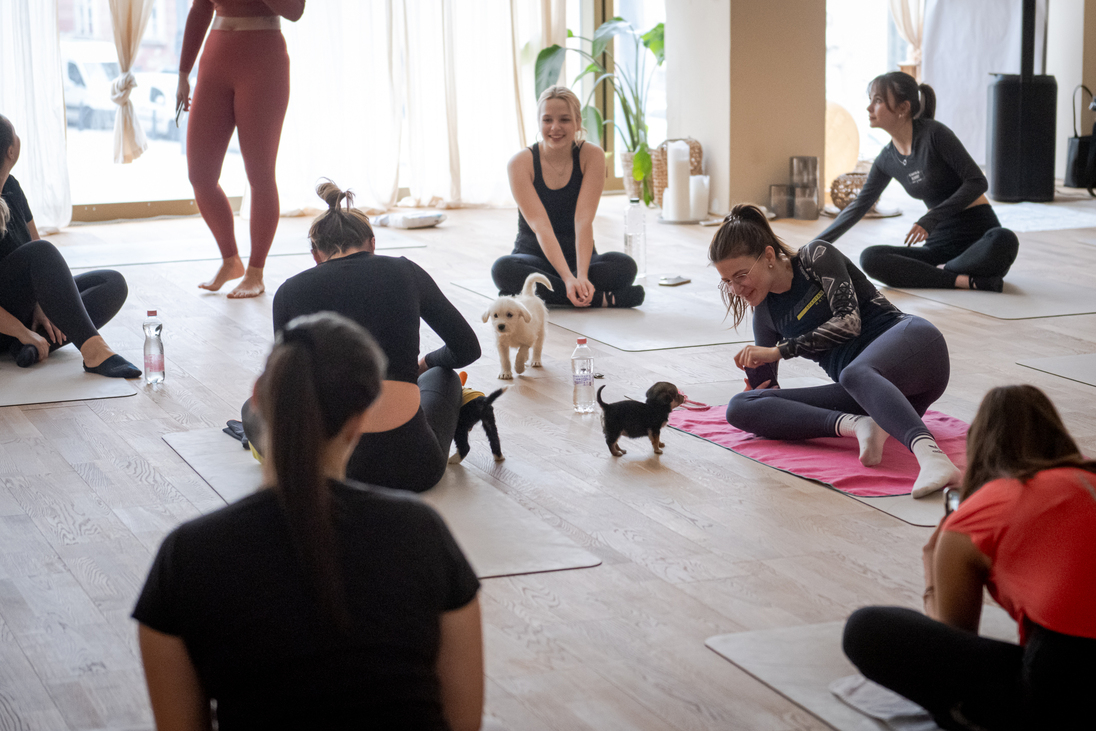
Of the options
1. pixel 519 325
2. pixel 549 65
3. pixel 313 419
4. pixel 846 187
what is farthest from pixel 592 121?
pixel 313 419

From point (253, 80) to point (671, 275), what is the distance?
6.55 ft

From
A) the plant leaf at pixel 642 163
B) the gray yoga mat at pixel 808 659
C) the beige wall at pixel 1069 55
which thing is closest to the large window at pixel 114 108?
the plant leaf at pixel 642 163

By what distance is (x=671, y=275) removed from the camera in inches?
218

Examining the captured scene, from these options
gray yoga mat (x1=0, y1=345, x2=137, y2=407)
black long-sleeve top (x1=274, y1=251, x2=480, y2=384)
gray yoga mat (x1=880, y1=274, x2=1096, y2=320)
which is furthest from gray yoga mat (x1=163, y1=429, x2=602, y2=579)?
gray yoga mat (x1=880, y1=274, x2=1096, y2=320)

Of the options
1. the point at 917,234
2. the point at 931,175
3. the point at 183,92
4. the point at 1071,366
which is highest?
the point at 183,92

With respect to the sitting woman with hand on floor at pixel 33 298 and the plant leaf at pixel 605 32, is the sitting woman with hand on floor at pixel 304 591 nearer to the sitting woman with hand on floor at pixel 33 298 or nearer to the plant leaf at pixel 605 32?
the sitting woman with hand on floor at pixel 33 298

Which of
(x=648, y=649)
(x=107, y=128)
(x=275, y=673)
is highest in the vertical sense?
(x=107, y=128)

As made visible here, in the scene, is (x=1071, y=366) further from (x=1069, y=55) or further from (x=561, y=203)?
(x=1069, y=55)

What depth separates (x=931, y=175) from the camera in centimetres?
481

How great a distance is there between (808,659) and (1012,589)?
484 millimetres

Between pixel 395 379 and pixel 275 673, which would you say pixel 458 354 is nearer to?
pixel 395 379

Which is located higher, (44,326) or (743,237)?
(743,237)

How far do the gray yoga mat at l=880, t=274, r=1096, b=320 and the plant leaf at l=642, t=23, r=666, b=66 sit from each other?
3.64 metres

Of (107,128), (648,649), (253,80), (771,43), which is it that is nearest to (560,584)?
(648,649)
